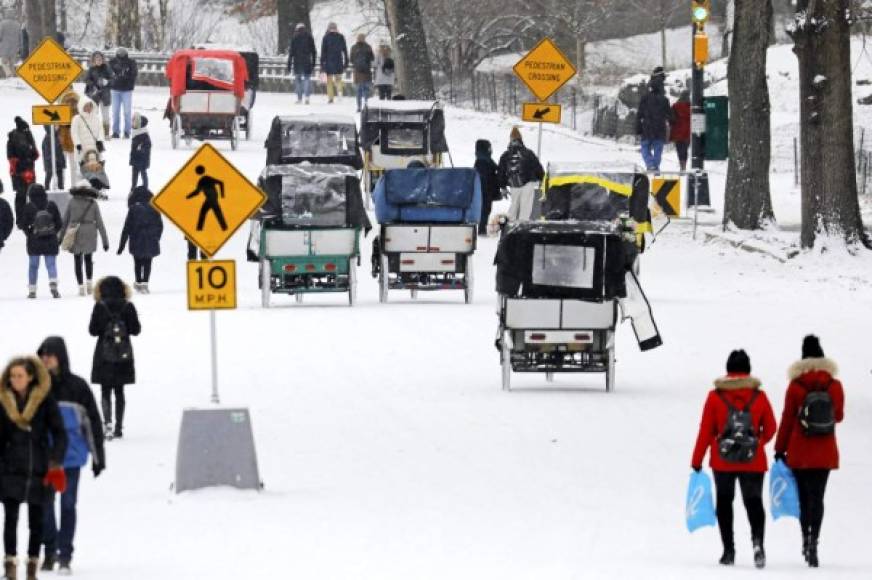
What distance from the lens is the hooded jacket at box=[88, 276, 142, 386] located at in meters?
17.8

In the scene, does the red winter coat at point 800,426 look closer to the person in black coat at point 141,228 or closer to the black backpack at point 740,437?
the black backpack at point 740,437

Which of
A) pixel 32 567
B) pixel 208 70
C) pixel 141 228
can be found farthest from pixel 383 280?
pixel 208 70

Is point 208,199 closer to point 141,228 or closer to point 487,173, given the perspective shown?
point 141,228

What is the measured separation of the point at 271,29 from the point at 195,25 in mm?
3038

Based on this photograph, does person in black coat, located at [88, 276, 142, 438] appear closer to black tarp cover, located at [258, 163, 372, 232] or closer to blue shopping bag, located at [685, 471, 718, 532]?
blue shopping bag, located at [685, 471, 718, 532]

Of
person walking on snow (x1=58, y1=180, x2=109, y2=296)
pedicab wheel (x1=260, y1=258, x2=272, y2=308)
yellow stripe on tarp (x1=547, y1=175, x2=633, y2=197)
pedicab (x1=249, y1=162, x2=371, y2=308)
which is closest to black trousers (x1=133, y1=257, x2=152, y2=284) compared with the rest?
person walking on snow (x1=58, y1=180, x2=109, y2=296)

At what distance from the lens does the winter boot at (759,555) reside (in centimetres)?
1320

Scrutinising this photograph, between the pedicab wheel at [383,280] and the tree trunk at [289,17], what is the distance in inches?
1490

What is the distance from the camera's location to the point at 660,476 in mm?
16750

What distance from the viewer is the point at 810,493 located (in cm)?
1352

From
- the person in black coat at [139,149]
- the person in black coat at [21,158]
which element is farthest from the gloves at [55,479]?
the person in black coat at [139,149]

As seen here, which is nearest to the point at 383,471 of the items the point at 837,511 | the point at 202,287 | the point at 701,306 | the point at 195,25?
the point at 202,287

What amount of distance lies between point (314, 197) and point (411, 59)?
2060 cm

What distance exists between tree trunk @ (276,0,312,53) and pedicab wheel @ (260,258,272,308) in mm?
38464
